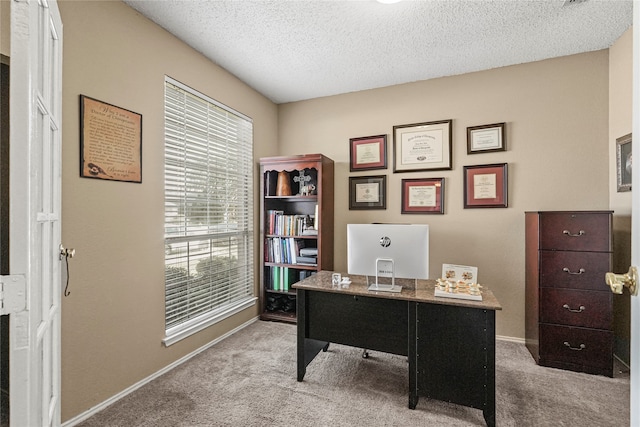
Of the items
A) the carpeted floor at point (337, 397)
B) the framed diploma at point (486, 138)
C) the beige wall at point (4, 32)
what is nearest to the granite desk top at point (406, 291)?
the carpeted floor at point (337, 397)

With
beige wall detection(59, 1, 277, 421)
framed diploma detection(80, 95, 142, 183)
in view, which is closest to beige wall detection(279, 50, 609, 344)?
beige wall detection(59, 1, 277, 421)

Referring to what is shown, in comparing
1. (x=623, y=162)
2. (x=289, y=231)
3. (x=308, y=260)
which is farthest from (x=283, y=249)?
(x=623, y=162)

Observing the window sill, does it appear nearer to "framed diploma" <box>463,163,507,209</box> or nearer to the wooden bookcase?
the wooden bookcase

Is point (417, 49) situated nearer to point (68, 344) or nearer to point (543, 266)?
point (543, 266)

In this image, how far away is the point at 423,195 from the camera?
10.8 feet

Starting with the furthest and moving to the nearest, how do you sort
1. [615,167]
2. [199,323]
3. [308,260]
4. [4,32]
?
[308,260]
[199,323]
[615,167]
[4,32]

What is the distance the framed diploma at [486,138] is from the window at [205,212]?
2.42 meters

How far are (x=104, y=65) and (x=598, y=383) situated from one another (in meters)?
4.14

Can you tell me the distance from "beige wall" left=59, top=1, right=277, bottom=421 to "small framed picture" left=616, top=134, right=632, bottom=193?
3.70 metres

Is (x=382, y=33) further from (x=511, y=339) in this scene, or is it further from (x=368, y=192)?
(x=511, y=339)

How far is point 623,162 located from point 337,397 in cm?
296

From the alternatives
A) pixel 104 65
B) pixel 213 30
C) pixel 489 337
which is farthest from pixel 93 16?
pixel 489 337

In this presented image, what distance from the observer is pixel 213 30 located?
2.40 m

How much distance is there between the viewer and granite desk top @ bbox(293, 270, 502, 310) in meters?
1.79
